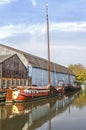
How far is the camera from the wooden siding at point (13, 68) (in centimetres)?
4725

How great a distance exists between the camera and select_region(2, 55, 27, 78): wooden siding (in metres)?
47.2

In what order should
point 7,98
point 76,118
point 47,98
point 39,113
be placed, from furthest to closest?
point 47,98 → point 7,98 → point 39,113 → point 76,118

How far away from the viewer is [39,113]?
32938mm

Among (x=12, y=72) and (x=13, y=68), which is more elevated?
(x=13, y=68)

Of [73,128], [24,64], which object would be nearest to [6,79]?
[24,64]

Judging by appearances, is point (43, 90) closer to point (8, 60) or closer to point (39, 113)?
point (8, 60)

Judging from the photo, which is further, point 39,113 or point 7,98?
point 7,98

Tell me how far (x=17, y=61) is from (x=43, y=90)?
6.47 metres

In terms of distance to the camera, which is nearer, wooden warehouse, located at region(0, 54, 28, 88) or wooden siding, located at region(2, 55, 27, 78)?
wooden warehouse, located at region(0, 54, 28, 88)

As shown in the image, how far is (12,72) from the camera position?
1977 inches

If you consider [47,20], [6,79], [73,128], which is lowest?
[73,128]

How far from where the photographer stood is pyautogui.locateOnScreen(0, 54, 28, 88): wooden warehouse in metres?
46.6

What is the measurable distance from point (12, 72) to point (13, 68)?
677 mm

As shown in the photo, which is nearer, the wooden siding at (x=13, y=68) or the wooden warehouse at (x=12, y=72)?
the wooden warehouse at (x=12, y=72)
